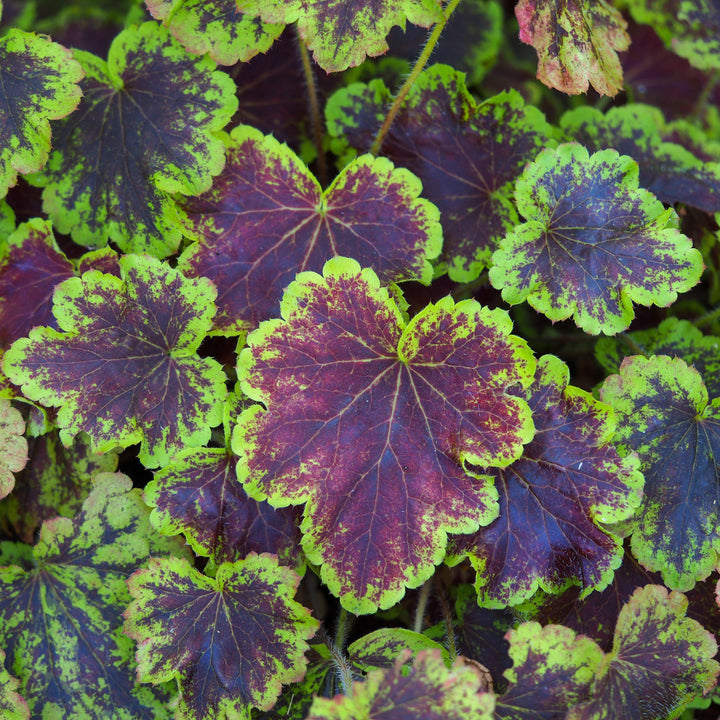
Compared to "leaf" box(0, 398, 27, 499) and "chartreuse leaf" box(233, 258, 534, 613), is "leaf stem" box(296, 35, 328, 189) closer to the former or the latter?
"chartreuse leaf" box(233, 258, 534, 613)

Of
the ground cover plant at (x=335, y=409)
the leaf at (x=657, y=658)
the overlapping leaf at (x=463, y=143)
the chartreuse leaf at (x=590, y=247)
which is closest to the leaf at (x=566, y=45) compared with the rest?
the ground cover plant at (x=335, y=409)

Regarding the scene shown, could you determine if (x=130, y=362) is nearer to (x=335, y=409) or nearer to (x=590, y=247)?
(x=335, y=409)

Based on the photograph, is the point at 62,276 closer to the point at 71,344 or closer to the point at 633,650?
the point at 71,344

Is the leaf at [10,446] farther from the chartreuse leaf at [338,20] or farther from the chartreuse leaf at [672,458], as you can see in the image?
the chartreuse leaf at [672,458]

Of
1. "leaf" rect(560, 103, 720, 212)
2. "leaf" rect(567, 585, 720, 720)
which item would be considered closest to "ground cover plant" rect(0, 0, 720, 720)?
"leaf" rect(567, 585, 720, 720)

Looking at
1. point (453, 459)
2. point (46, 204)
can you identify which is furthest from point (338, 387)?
point (46, 204)

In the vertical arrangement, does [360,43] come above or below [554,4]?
below
